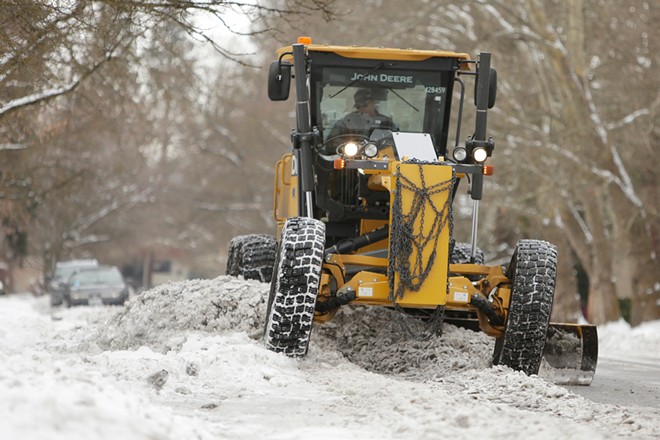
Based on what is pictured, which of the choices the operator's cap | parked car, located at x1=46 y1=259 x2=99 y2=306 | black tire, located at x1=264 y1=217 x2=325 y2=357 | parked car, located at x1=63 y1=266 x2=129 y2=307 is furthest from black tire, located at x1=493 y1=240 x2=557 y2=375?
parked car, located at x1=46 y1=259 x2=99 y2=306

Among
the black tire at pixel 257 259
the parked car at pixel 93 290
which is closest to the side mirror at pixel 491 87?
the black tire at pixel 257 259

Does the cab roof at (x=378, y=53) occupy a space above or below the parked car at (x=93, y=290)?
above

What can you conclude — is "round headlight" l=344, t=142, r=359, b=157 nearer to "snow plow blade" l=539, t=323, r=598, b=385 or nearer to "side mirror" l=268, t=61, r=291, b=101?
"side mirror" l=268, t=61, r=291, b=101

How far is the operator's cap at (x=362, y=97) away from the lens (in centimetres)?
1292

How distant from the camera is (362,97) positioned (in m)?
12.9

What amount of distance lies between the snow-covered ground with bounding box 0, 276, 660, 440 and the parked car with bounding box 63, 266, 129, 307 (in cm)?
2075

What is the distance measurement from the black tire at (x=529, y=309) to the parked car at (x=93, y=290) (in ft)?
82.8

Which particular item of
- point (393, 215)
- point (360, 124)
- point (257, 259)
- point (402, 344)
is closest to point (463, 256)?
point (257, 259)

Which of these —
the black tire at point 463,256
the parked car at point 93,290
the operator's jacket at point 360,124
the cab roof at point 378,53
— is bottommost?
the parked car at point 93,290

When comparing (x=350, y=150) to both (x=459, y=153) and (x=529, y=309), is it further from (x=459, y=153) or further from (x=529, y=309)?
(x=529, y=309)

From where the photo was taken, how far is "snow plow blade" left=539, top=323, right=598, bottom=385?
1302cm

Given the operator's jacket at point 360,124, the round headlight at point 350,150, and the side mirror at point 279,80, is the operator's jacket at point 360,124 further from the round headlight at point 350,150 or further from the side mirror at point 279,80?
the round headlight at point 350,150

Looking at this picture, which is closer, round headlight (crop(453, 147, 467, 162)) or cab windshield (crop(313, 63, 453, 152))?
round headlight (crop(453, 147, 467, 162))

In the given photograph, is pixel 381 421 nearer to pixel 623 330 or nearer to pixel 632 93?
pixel 623 330
